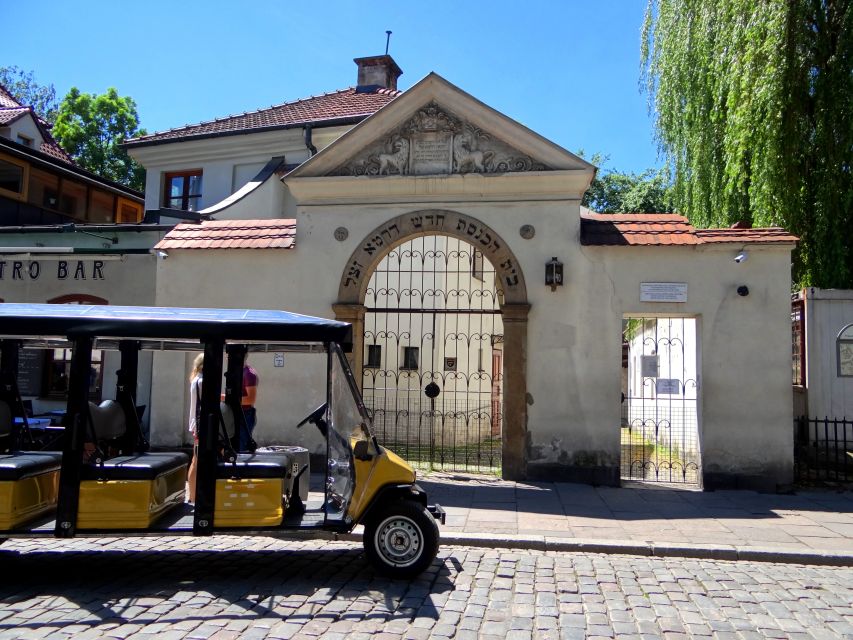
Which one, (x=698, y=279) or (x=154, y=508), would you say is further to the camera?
(x=698, y=279)

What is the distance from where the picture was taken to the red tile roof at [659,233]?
975 cm

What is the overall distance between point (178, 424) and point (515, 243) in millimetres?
5970

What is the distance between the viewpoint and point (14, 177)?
55.5 feet

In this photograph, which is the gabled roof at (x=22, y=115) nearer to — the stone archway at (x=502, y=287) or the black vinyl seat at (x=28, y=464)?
the stone archway at (x=502, y=287)

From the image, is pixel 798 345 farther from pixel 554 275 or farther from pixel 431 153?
pixel 431 153

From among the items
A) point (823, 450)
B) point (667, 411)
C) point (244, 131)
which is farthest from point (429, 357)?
point (823, 450)

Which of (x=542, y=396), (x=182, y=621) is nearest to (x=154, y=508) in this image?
(x=182, y=621)

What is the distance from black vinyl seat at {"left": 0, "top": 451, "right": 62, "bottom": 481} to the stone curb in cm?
264

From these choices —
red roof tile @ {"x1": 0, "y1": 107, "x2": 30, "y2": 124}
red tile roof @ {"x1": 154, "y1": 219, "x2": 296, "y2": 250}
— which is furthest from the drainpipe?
red roof tile @ {"x1": 0, "y1": 107, "x2": 30, "y2": 124}

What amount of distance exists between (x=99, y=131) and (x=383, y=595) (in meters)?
35.2

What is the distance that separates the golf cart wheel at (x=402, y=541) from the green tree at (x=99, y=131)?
31974 mm

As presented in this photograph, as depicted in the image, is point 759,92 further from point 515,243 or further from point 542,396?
point 542,396

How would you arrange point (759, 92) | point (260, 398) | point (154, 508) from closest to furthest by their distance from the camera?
1. point (154, 508)
2. point (260, 398)
3. point (759, 92)

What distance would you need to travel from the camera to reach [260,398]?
10.7 metres
